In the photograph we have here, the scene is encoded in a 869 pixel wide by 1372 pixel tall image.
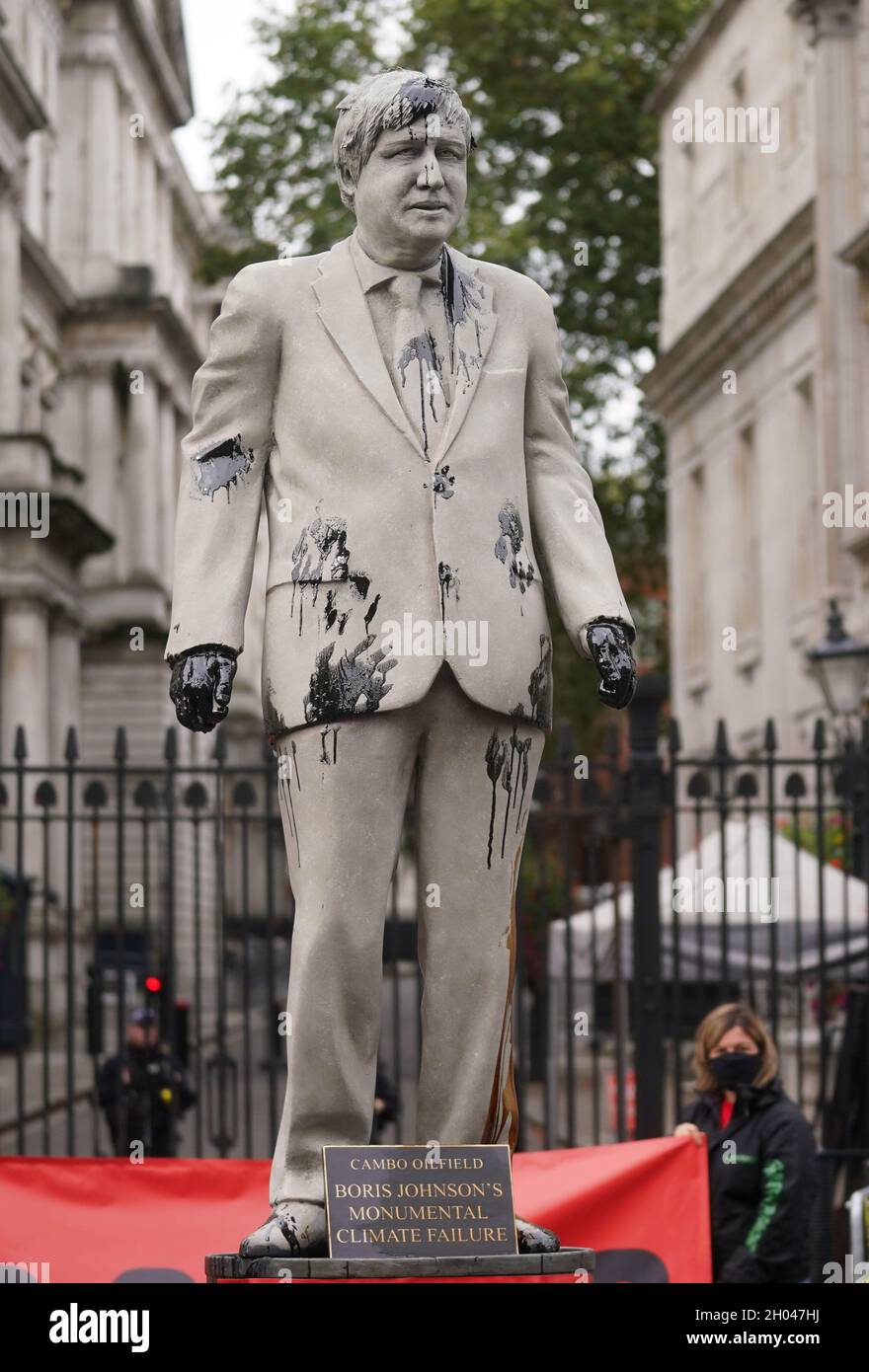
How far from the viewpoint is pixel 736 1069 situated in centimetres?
853

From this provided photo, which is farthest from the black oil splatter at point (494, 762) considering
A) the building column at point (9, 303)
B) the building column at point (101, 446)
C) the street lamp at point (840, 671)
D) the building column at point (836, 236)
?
the building column at point (101, 446)

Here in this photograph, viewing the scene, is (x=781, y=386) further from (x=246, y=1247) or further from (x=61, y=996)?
(x=246, y=1247)

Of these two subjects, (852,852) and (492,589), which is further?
(852,852)

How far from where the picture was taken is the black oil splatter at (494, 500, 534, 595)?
5379 mm

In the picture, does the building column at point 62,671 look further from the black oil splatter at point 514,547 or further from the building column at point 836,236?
the black oil splatter at point 514,547

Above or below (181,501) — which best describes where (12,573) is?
above

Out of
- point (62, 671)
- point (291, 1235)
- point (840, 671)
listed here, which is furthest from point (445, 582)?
point (62, 671)

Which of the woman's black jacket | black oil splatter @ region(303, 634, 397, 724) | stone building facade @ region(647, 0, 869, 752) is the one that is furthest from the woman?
stone building facade @ region(647, 0, 869, 752)

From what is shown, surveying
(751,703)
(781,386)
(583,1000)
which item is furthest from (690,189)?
(583,1000)

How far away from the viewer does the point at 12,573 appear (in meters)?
41.8

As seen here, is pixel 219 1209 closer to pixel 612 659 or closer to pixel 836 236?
pixel 612 659

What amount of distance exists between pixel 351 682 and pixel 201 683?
1.11 ft

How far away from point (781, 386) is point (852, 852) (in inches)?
769

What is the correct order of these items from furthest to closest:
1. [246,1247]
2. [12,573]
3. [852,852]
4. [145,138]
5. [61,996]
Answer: [145,138] → [12,573] → [61,996] → [852,852] → [246,1247]
